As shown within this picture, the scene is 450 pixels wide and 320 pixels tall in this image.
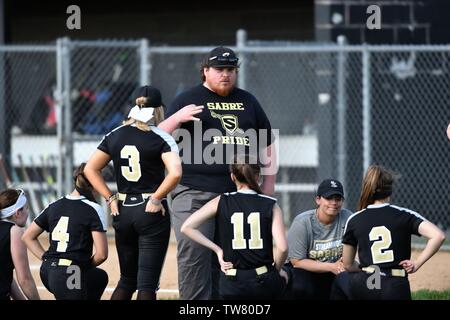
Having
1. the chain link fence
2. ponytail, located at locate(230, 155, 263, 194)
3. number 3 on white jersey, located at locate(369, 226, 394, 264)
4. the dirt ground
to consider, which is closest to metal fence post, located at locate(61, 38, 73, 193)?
the chain link fence

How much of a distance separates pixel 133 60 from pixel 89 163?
33.2 ft

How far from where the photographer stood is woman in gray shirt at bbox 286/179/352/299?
7.56 meters

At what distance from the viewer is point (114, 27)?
721 inches

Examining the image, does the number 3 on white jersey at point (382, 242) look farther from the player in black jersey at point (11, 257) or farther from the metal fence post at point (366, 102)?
the metal fence post at point (366, 102)

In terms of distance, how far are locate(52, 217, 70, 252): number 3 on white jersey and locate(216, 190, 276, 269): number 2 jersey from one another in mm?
1168

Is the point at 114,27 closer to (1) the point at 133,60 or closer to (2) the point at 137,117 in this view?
(1) the point at 133,60

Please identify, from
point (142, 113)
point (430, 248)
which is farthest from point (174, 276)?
point (430, 248)

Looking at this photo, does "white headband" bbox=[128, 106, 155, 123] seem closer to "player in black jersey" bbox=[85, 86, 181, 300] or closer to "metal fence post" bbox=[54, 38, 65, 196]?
"player in black jersey" bbox=[85, 86, 181, 300]

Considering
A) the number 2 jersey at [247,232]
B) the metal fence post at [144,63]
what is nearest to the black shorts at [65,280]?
the number 2 jersey at [247,232]

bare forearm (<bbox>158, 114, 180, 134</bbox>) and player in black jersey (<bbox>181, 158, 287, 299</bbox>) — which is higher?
bare forearm (<bbox>158, 114, 180, 134</bbox>)

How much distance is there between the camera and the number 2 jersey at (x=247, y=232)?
6.59 meters

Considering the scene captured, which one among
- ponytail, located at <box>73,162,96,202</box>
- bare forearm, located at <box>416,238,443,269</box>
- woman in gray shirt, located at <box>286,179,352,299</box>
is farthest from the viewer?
woman in gray shirt, located at <box>286,179,352,299</box>

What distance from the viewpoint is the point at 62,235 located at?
708 centimetres
